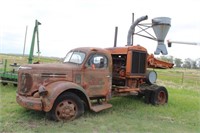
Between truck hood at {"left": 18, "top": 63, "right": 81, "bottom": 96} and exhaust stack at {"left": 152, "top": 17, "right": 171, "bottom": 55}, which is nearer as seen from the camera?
truck hood at {"left": 18, "top": 63, "right": 81, "bottom": 96}

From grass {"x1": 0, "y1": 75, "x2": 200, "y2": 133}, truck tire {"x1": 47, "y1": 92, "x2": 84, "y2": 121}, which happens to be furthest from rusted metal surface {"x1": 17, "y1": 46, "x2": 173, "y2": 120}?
grass {"x1": 0, "y1": 75, "x2": 200, "y2": 133}

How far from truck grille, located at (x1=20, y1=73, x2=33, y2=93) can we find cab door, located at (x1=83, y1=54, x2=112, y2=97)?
155cm

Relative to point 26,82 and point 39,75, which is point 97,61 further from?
point 26,82

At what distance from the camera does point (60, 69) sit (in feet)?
24.0

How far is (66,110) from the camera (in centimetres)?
707

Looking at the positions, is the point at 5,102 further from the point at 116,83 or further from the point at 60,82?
the point at 116,83

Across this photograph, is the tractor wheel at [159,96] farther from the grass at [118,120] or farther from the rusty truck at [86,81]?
the grass at [118,120]

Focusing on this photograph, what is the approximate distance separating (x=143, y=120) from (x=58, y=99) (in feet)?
8.31

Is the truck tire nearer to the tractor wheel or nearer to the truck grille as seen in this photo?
the truck grille

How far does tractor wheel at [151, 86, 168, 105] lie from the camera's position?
9992mm

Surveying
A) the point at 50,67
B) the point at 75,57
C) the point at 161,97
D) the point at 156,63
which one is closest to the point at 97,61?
the point at 75,57

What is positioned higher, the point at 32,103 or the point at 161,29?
the point at 161,29

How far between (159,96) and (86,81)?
→ 3732 mm

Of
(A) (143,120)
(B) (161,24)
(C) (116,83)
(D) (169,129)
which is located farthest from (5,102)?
(B) (161,24)
